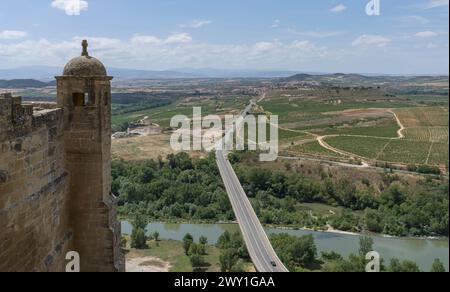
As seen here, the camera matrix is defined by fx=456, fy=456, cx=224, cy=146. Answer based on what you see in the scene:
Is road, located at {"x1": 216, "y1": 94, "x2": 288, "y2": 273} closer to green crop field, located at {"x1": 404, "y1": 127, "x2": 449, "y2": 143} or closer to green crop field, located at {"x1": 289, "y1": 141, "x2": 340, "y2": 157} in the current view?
green crop field, located at {"x1": 289, "y1": 141, "x2": 340, "y2": 157}

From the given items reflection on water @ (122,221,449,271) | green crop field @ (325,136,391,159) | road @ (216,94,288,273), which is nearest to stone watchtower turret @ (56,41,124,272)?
road @ (216,94,288,273)

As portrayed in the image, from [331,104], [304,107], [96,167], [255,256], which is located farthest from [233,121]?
[96,167]

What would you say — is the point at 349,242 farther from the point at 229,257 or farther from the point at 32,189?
the point at 32,189

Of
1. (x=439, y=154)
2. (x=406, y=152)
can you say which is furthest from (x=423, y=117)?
(x=406, y=152)

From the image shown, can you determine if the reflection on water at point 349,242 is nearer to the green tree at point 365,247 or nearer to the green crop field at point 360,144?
the green tree at point 365,247

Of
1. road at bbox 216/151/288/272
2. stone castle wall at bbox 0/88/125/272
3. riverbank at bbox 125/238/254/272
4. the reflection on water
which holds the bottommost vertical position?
the reflection on water

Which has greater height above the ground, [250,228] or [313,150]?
[313,150]
